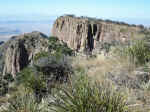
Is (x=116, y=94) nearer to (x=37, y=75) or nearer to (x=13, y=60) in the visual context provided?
(x=37, y=75)

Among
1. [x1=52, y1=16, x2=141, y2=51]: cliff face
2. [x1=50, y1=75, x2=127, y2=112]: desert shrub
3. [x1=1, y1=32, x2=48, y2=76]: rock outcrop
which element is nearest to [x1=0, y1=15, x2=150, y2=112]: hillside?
[x1=50, y1=75, x2=127, y2=112]: desert shrub

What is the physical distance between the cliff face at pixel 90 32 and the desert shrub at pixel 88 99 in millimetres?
35669

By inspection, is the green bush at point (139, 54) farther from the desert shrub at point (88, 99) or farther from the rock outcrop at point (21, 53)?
the rock outcrop at point (21, 53)

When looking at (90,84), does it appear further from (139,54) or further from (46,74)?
(46,74)

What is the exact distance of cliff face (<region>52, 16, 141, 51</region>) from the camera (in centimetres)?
4294

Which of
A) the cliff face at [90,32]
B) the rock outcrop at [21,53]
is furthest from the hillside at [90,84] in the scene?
the rock outcrop at [21,53]

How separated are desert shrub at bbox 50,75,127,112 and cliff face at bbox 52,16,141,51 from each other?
117 feet

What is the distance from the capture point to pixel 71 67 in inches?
409

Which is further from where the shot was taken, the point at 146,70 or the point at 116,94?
the point at 146,70

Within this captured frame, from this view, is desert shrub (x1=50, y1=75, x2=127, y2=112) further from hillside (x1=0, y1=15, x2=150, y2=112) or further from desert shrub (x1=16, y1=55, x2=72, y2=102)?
desert shrub (x1=16, y1=55, x2=72, y2=102)

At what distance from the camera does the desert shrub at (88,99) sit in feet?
13.3

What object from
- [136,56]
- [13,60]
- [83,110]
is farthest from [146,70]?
[13,60]

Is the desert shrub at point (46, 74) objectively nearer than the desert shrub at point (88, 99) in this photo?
No

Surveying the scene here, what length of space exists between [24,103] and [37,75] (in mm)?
5954
